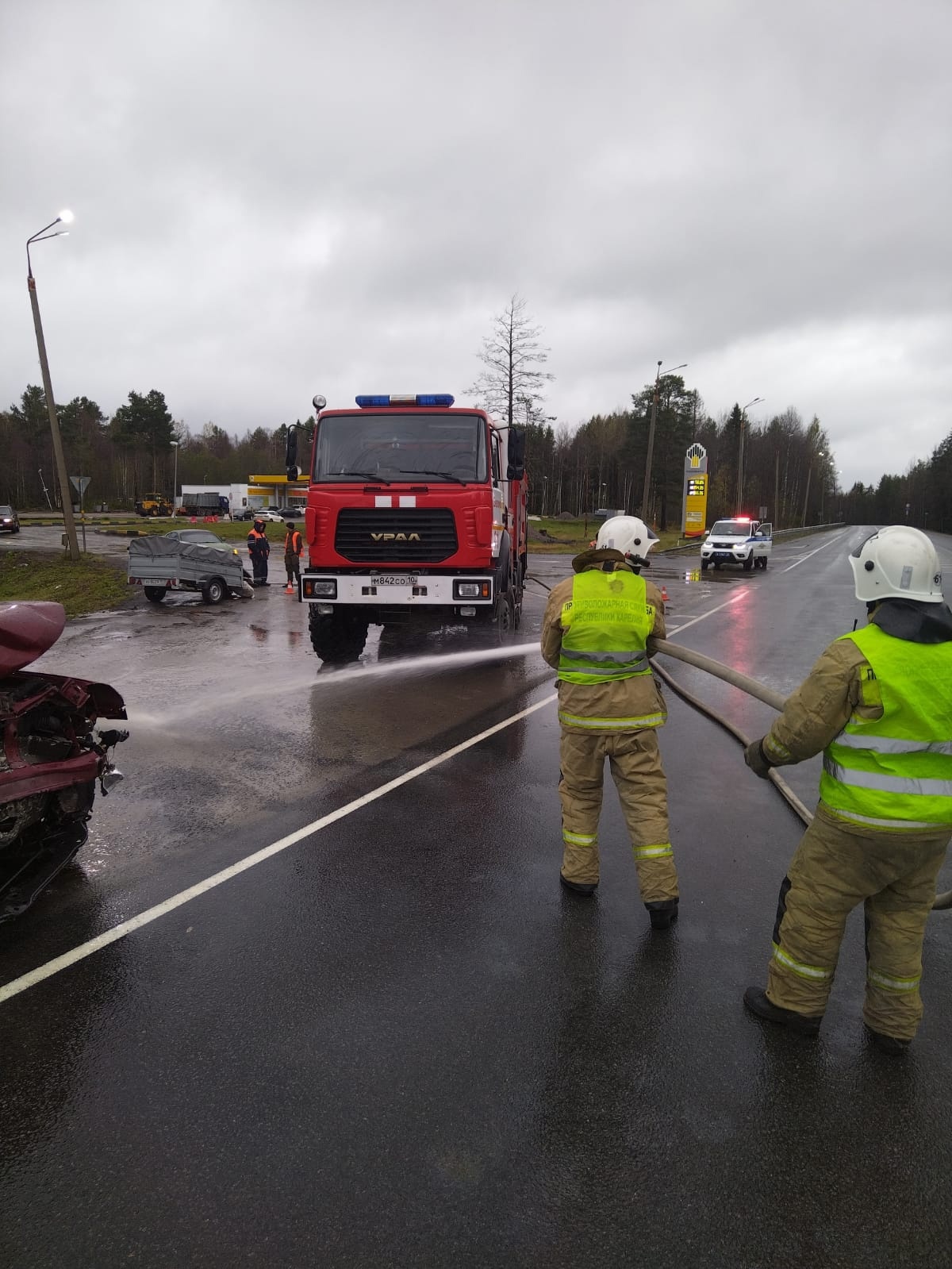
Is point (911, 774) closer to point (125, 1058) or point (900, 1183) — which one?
point (900, 1183)

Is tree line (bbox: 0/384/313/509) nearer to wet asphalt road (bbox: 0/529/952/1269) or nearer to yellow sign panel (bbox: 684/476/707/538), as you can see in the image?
yellow sign panel (bbox: 684/476/707/538)

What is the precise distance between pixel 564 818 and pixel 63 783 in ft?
8.49

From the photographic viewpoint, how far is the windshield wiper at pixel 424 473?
876 cm

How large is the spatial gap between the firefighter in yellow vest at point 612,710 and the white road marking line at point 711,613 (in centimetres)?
869

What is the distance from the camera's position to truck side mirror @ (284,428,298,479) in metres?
9.84

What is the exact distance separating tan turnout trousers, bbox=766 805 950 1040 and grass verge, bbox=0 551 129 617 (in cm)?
1517

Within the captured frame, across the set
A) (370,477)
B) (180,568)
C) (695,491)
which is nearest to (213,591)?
(180,568)

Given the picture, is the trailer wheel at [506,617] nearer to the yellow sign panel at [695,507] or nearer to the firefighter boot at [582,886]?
the firefighter boot at [582,886]

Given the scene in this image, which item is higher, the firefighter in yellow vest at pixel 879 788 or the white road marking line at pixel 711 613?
the firefighter in yellow vest at pixel 879 788

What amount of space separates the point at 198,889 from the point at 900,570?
3.56 m

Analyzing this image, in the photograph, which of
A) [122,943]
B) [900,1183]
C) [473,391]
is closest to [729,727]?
[900,1183]

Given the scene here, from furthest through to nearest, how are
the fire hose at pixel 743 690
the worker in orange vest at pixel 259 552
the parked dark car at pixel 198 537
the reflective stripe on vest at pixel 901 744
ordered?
the worker in orange vest at pixel 259 552 < the parked dark car at pixel 198 537 < the fire hose at pixel 743 690 < the reflective stripe on vest at pixel 901 744

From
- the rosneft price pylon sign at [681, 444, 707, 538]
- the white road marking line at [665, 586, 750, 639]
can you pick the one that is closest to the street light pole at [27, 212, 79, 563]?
the white road marking line at [665, 586, 750, 639]

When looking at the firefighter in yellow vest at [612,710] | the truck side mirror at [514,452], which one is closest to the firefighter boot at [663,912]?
the firefighter in yellow vest at [612,710]
